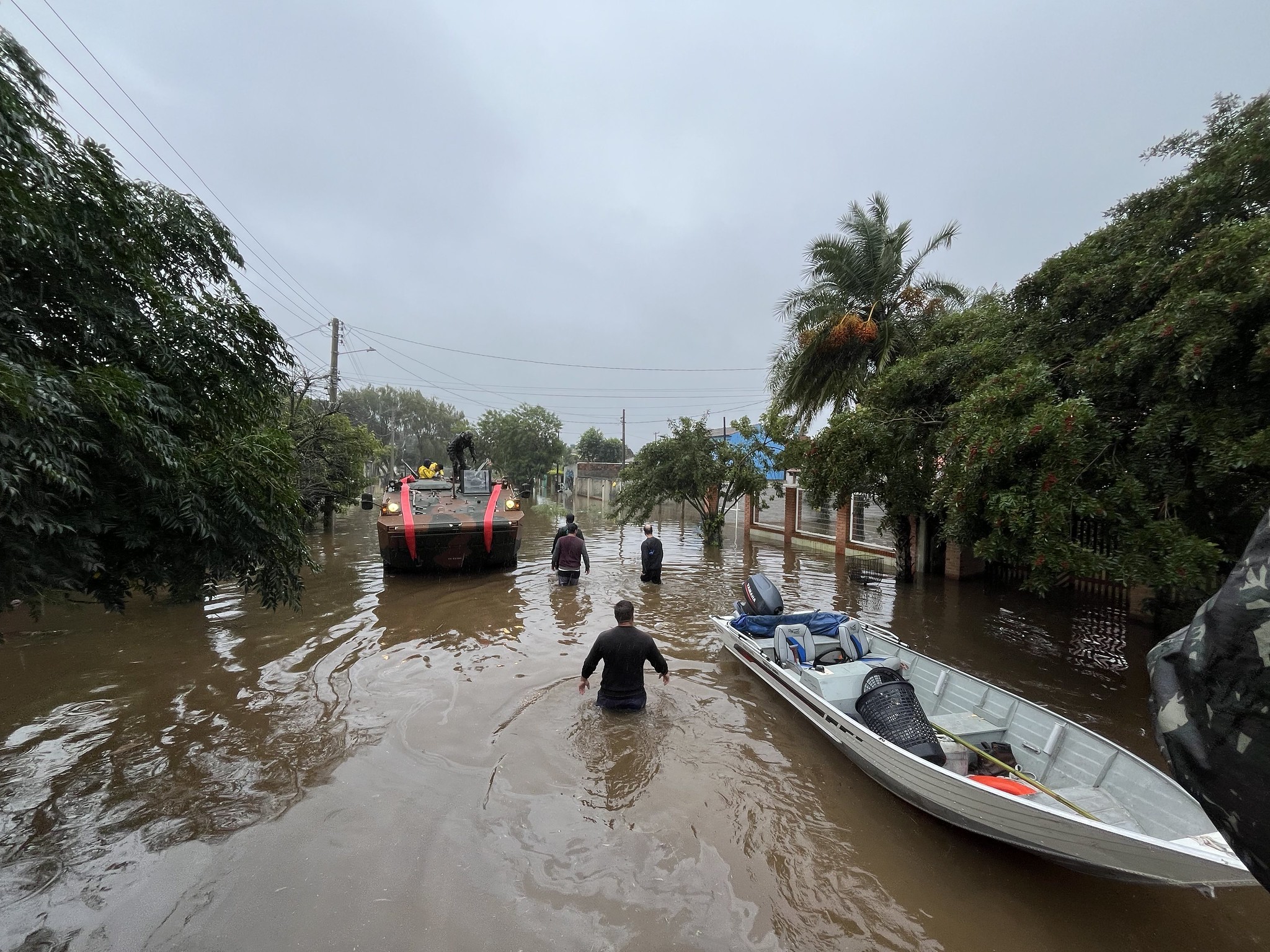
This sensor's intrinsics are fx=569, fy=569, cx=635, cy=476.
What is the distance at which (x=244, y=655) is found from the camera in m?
7.20

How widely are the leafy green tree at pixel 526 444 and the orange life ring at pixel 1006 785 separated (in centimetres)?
4234

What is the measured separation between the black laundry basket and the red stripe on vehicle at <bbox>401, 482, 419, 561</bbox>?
349 inches

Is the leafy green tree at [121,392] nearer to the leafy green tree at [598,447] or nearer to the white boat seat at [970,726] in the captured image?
the white boat seat at [970,726]

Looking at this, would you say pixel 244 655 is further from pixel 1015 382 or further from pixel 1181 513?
pixel 1181 513

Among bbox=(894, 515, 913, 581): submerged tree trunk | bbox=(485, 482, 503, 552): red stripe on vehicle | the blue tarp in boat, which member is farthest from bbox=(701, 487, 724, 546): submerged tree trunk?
the blue tarp in boat

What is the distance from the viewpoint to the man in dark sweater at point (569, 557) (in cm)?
1142

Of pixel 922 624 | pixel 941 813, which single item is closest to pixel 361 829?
pixel 941 813

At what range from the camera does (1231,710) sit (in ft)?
4.01

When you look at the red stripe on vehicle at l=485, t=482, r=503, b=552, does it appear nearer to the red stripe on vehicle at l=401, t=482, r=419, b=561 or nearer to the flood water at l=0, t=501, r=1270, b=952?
the red stripe on vehicle at l=401, t=482, r=419, b=561

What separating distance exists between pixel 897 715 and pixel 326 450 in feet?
55.6

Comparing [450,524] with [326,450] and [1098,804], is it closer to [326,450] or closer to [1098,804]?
[326,450]

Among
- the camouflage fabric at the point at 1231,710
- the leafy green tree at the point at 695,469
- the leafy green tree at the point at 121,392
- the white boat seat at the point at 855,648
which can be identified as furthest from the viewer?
the leafy green tree at the point at 695,469

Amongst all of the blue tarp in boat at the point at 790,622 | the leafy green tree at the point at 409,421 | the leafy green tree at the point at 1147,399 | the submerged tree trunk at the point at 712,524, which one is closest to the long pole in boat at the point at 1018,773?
the blue tarp in boat at the point at 790,622

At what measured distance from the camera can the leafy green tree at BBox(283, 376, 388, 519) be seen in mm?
14773
